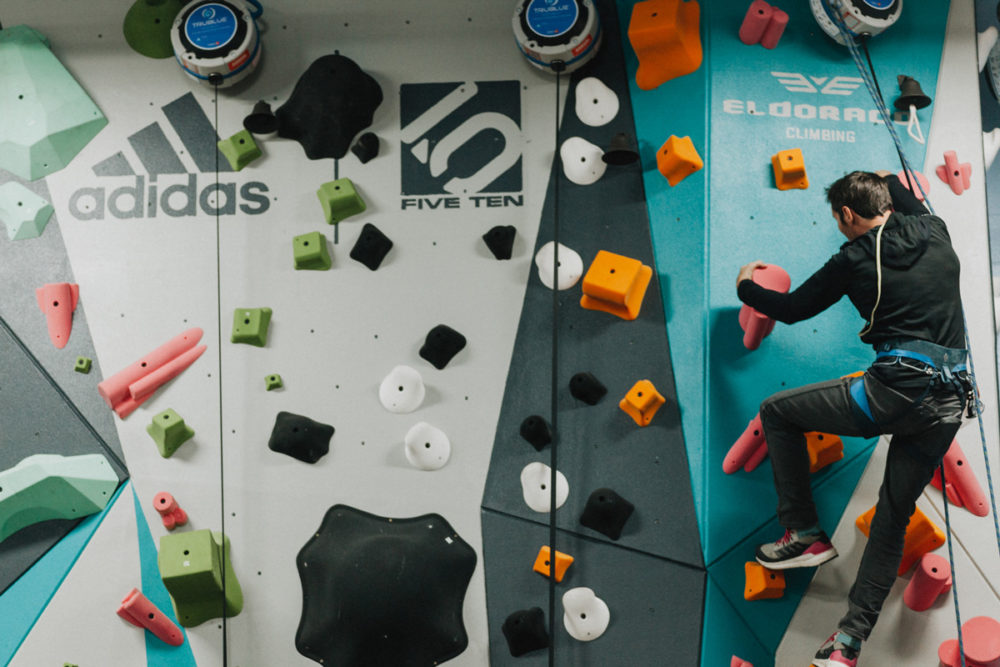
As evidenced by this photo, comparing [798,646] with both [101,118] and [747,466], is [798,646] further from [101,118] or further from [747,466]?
[101,118]

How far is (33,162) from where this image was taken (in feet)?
12.0

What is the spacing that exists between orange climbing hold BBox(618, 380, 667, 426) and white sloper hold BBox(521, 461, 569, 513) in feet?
1.05

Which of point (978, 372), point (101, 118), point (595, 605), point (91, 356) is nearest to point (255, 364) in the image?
point (91, 356)

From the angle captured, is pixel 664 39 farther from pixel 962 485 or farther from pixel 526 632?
pixel 526 632

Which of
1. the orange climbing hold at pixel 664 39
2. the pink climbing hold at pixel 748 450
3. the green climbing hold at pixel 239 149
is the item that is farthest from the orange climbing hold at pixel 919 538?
the green climbing hold at pixel 239 149

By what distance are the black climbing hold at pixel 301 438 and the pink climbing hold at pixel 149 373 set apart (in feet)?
1.39

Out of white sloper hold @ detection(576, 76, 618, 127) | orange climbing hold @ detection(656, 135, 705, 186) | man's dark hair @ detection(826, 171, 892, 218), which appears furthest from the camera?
white sloper hold @ detection(576, 76, 618, 127)

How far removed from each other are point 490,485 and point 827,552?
110 centimetres

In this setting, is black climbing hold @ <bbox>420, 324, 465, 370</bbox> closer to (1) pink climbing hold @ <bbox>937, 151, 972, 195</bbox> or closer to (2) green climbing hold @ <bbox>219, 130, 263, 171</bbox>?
(2) green climbing hold @ <bbox>219, 130, 263, 171</bbox>

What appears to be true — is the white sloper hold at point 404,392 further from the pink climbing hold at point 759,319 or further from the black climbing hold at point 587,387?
the pink climbing hold at point 759,319

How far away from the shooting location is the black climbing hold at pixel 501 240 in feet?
11.1

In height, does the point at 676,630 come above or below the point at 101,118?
below

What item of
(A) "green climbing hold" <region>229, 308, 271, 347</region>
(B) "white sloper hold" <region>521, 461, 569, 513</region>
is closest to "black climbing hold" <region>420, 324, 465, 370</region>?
(B) "white sloper hold" <region>521, 461, 569, 513</region>

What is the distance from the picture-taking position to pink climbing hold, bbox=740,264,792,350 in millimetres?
3145
